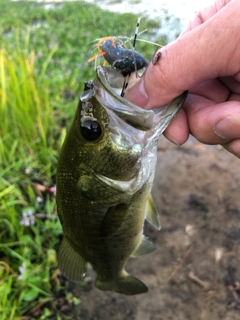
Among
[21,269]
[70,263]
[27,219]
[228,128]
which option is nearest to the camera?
[228,128]

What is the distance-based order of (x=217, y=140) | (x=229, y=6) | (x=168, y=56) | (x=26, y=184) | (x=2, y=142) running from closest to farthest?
(x=229, y=6)
(x=168, y=56)
(x=217, y=140)
(x=26, y=184)
(x=2, y=142)

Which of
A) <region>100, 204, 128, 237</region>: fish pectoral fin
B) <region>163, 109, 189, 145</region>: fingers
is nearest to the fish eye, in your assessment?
<region>100, 204, 128, 237</region>: fish pectoral fin

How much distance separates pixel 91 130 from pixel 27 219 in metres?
1.66

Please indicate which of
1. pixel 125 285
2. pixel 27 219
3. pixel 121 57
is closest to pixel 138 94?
pixel 121 57

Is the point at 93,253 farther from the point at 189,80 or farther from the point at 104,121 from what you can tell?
the point at 189,80

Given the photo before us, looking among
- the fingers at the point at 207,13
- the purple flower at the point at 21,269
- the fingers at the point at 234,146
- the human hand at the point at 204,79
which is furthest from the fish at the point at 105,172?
the purple flower at the point at 21,269

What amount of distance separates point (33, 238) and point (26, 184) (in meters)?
0.51

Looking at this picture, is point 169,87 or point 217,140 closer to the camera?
point 169,87

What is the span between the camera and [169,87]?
147cm

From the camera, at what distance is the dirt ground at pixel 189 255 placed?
2703 mm

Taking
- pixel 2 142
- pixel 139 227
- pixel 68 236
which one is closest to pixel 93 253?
pixel 68 236

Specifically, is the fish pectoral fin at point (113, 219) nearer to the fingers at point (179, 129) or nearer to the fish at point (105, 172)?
the fish at point (105, 172)

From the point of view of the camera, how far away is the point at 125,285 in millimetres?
2080

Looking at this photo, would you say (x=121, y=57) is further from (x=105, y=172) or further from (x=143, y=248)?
(x=143, y=248)
